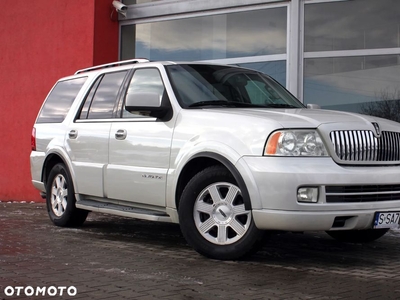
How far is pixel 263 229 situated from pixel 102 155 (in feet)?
7.83

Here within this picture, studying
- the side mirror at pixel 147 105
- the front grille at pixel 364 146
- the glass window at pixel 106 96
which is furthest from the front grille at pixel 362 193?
the glass window at pixel 106 96

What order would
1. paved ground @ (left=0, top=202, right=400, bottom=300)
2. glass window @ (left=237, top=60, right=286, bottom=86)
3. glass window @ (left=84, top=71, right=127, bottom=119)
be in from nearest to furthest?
1. paved ground @ (left=0, top=202, right=400, bottom=300)
2. glass window @ (left=84, top=71, right=127, bottom=119)
3. glass window @ (left=237, top=60, right=286, bottom=86)

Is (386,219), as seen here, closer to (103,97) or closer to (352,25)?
(103,97)

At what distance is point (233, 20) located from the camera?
11820 mm

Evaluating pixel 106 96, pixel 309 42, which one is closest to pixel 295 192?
pixel 106 96

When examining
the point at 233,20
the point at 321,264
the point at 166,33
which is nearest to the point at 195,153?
the point at 321,264

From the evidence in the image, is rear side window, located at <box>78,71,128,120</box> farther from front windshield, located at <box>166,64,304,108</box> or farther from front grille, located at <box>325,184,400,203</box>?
front grille, located at <box>325,184,400,203</box>

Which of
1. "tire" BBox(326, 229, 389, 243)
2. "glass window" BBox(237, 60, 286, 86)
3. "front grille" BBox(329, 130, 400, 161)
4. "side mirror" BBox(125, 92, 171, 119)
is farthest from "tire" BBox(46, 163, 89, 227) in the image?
"glass window" BBox(237, 60, 286, 86)

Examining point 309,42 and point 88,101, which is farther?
point 309,42

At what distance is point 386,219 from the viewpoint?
18.4ft

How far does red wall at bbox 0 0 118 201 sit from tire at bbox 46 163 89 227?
4521mm

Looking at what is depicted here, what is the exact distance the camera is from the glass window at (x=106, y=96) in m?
7.32

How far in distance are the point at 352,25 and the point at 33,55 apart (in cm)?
621

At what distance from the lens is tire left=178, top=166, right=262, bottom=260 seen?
5.53 m
